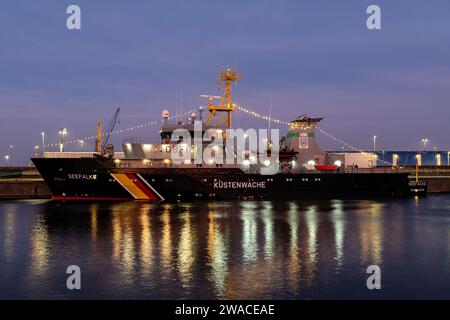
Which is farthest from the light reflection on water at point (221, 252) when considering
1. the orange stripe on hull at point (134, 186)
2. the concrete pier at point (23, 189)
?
the concrete pier at point (23, 189)

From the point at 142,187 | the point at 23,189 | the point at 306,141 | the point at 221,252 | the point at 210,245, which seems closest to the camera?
the point at 221,252

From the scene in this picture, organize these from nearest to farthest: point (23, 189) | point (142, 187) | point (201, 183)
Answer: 1. point (142, 187)
2. point (201, 183)
3. point (23, 189)

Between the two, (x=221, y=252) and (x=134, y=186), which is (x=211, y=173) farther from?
(x=221, y=252)

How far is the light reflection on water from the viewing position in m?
16.2

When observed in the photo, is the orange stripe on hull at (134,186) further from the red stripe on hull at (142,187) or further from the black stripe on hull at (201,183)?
the black stripe on hull at (201,183)

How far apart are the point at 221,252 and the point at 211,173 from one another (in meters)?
25.1

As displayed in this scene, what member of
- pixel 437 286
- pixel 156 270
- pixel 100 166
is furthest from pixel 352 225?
pixel 100 166

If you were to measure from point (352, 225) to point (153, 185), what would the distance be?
21464mm

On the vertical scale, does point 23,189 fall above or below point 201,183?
below

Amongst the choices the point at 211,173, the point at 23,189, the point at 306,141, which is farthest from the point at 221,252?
the point at 23,189

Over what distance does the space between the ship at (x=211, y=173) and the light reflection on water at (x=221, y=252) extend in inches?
277

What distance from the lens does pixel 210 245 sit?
23.6 metres

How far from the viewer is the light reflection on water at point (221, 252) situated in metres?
16.2
